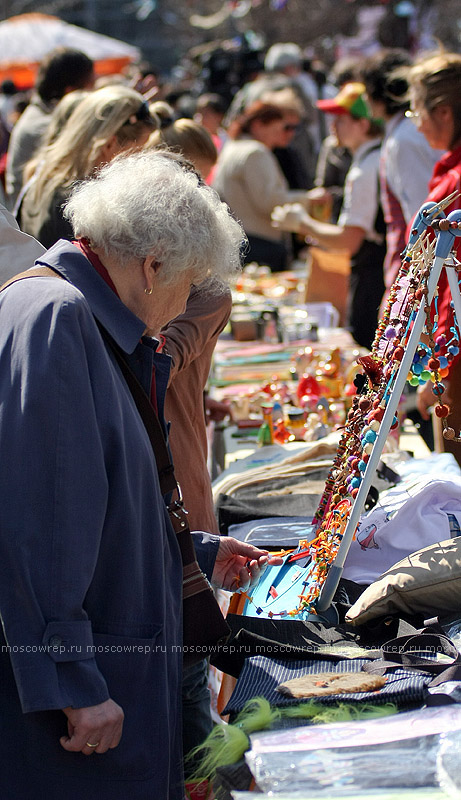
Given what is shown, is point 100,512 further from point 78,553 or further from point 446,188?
point 446,188

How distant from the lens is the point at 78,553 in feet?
4.15

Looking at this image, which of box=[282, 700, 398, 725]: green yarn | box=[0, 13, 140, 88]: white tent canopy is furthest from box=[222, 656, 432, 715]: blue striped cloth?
box=[0, 13, 140, 88]: white tent canopy

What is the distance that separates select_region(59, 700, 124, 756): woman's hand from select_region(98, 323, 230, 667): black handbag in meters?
0.29

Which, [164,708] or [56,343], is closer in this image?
[56,343]

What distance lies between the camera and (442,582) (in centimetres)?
169

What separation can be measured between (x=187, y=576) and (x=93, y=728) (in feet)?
1.16

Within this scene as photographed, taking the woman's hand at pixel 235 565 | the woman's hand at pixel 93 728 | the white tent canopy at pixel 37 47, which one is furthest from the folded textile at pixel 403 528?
the white tent canopy at pixel 37 47

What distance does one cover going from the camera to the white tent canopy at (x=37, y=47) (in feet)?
41.7

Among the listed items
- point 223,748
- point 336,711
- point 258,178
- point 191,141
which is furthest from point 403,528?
point 258,178

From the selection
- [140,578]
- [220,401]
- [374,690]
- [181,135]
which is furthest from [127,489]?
[220,401]

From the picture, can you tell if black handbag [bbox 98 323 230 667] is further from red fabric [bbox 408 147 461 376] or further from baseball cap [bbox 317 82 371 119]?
baseball cap [bbox 317 82 371 119]

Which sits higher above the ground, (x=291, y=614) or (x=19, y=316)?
(x=19, y=316)

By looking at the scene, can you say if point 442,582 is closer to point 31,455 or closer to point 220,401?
point 31,455

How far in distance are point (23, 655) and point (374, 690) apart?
59 cm
